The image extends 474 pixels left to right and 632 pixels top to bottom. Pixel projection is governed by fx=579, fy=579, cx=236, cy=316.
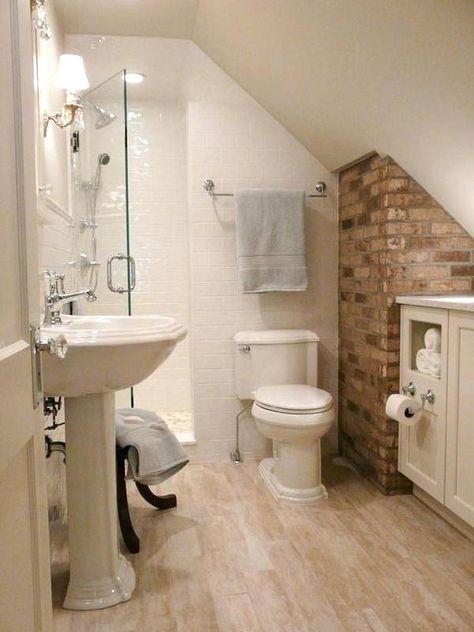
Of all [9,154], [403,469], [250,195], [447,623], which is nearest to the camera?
A: [9,154]

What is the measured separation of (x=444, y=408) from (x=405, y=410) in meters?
0.17

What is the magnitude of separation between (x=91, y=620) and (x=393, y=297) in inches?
71.8

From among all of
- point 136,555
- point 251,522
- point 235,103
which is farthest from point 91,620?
point 235,103

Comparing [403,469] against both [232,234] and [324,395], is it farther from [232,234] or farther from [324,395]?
[232,234]

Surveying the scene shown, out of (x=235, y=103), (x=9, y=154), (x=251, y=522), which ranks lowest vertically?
(x=251, y=522)

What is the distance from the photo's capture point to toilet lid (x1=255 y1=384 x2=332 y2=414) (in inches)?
105

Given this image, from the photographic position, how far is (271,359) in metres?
3.16

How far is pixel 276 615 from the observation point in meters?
1.82

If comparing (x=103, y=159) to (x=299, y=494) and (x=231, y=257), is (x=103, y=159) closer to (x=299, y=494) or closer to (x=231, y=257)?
(x=231, y=257)

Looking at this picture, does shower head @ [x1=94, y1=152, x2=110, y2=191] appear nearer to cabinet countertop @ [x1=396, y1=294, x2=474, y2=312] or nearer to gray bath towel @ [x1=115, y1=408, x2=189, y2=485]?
gray bath towel @ [x1=115, y1=408, x2=189, y2=485]

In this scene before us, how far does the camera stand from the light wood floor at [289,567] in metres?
1.80

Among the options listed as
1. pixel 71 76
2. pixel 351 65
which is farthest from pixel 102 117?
pixel 351 65

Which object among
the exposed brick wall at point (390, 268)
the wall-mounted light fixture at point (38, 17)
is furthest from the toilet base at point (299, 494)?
the wall-mounted light fixture at point (38, 17)

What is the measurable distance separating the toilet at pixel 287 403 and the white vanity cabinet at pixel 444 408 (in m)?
0.41
